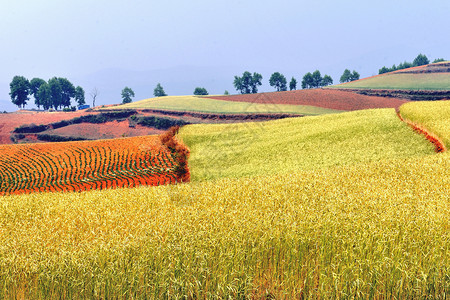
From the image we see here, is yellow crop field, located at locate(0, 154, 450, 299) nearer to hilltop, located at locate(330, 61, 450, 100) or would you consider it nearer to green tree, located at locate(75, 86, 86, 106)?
hilltop, located at locate(330, 61, 450, 100)

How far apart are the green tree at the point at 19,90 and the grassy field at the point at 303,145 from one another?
9299cm

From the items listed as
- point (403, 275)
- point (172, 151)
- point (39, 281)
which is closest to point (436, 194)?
point (403, 275)

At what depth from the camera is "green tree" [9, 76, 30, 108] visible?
106125mm

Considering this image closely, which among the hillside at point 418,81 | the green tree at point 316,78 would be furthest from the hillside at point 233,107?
the green tree at point 316,78

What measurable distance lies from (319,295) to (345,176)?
25.0 ft

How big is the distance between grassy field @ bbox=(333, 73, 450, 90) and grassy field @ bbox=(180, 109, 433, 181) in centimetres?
5159

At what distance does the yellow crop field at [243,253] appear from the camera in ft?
19.2

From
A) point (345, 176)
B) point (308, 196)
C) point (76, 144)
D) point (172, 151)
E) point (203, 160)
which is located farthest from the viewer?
point (76, 144)

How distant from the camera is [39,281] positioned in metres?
6.16

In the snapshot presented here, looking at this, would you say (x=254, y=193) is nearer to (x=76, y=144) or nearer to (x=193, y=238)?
(x=193, y=238)

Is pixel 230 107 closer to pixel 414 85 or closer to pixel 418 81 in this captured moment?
pixel 414 85

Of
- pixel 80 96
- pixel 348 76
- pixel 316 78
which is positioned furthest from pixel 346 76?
pixel 80 96

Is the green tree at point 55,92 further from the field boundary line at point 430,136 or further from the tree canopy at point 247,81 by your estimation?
the field boundary line at point 430,136

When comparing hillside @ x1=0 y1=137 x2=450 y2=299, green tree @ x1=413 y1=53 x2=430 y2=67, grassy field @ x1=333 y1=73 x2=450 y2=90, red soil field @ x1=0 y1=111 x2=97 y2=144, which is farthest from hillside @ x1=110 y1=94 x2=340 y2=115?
green tree @ x1=413 y1=53 x2=430 y2=67
